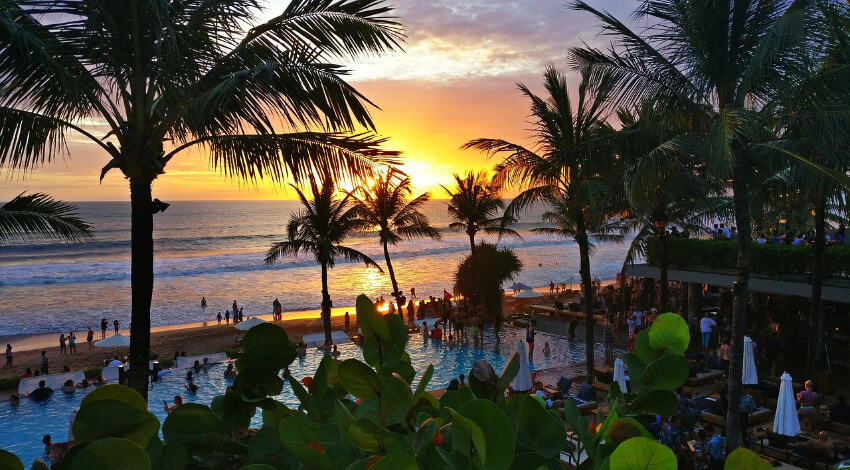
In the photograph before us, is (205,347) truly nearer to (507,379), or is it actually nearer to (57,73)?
(57,73)

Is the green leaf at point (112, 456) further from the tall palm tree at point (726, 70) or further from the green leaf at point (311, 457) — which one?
the tall palm tree at point (726, 70)

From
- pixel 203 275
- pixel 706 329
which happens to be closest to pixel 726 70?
pixel 706 329

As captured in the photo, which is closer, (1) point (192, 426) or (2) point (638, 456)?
(2) point (638, 456)

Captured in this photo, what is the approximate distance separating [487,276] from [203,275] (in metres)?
35.9

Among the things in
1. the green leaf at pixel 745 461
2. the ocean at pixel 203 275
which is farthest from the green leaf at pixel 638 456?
the ocean at pixel 203 275

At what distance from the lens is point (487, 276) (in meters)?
28.8

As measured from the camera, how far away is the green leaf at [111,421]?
3.87 ft

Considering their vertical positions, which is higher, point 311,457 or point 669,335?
point 669,335

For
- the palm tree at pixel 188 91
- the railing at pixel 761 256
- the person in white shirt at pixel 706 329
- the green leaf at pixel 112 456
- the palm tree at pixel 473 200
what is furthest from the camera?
the palm tree at pixel 473 200

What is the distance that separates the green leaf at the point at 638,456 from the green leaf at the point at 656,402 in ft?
1.85

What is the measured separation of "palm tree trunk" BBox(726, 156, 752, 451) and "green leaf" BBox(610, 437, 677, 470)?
9.41m

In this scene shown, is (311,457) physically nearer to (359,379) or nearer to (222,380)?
(359,379)

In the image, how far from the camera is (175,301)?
1692 inches

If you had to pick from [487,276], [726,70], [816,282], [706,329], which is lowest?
[706,329]
